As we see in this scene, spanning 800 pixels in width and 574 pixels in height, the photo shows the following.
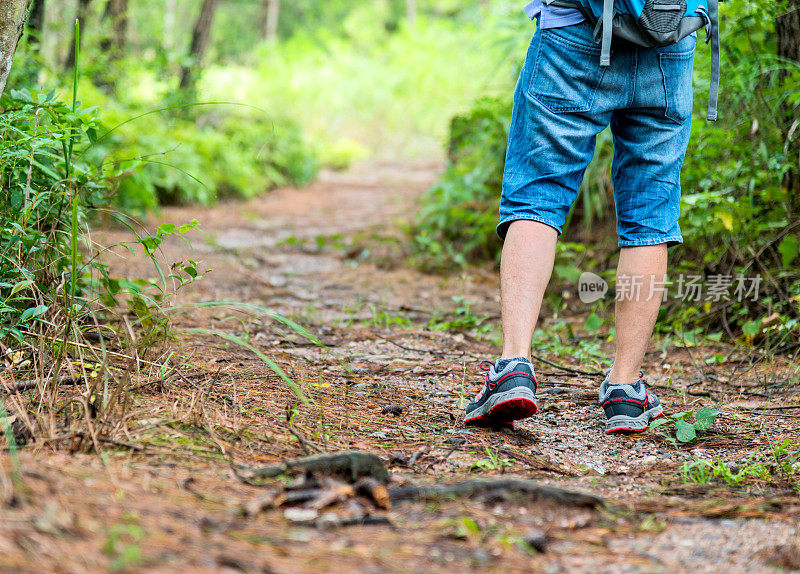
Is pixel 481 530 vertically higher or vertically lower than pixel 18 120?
lower

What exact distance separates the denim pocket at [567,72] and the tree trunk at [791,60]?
1.36 metres

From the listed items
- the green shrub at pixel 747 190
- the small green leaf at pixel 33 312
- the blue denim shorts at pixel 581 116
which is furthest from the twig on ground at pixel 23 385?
the green shrub at pixel 747 190

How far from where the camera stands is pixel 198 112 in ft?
25.8

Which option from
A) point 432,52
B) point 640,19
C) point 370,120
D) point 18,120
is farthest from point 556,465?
point 432,52

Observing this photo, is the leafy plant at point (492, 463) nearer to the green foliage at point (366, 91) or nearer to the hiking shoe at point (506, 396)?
the hiking shoe at point (506, 396)

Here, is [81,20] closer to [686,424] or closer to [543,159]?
[543,159]

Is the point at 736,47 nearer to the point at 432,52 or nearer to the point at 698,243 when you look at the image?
the point at 698,243

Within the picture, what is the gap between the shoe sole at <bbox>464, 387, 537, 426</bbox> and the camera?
65.2 inches

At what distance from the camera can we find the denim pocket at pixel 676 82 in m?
1.86

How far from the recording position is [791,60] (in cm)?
281

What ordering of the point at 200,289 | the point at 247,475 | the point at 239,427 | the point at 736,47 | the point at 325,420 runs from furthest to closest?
the point at 200,289 < the point at 736,47 < the point at 325,420 < the point at 239,427 < the point at 247,475

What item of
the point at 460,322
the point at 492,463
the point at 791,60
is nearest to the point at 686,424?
the point at 492,463

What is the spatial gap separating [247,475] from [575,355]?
1734mm

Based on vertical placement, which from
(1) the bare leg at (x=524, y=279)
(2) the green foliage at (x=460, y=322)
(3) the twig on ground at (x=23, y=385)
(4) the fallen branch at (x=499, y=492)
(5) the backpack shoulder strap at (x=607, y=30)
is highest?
(5) the backpack shoulder strap at (x=607, y=30)
